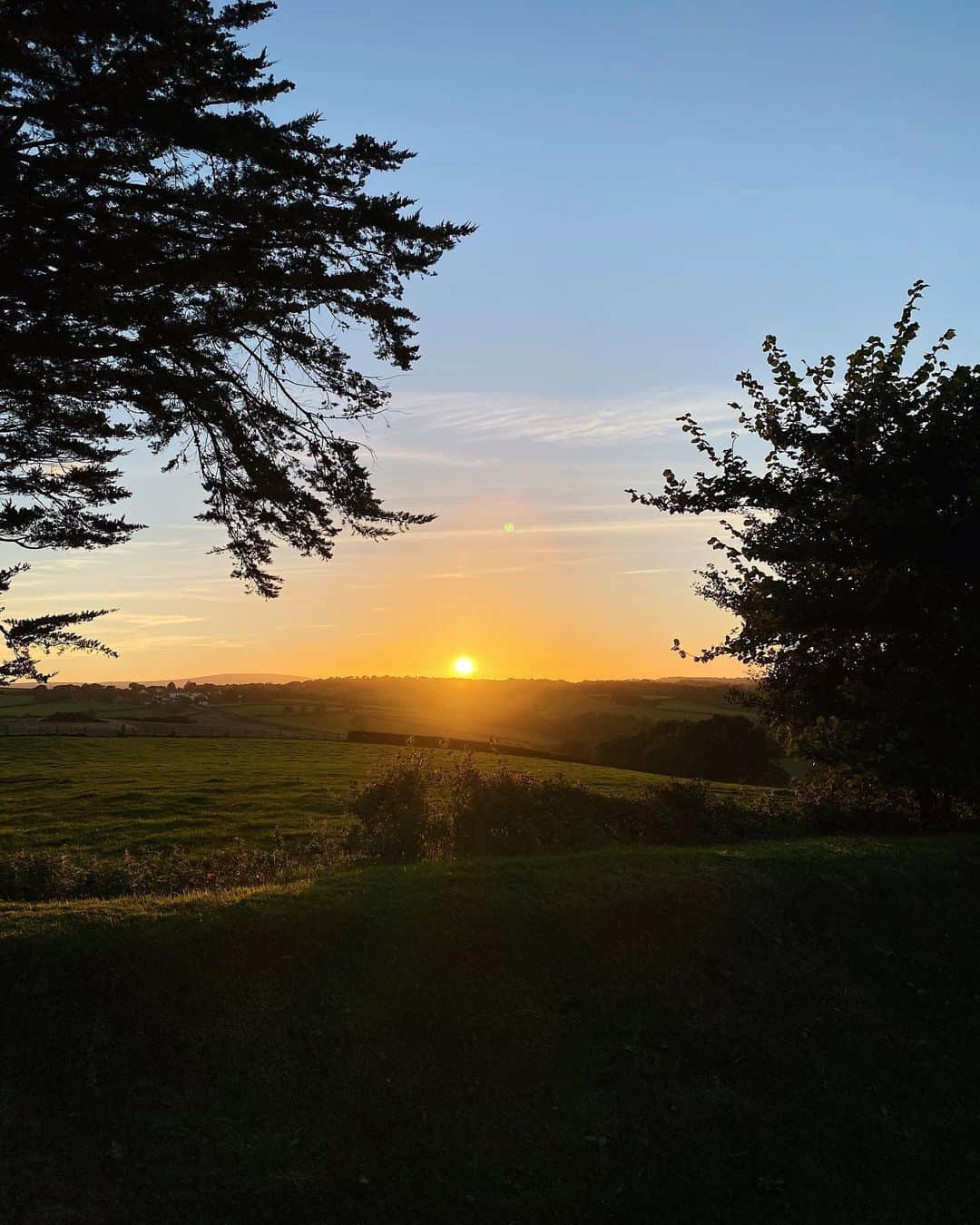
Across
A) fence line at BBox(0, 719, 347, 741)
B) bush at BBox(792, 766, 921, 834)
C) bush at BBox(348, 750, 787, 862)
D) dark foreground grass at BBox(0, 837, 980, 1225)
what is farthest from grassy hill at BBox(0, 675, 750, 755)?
dark foreground grass at BBox(0, 837, 980, 1225)

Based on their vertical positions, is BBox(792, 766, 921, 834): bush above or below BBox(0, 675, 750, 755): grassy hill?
above

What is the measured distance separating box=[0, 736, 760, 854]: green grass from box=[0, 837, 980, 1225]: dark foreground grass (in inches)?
474

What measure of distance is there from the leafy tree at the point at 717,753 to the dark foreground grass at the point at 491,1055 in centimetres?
4137

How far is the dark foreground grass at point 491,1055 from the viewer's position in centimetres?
772

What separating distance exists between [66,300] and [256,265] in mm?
2594

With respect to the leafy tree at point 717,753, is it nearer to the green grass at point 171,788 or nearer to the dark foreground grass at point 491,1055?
the green grass at point 171,788

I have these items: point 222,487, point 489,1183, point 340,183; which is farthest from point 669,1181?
point 340,183

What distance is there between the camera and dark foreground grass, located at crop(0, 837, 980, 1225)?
7719 mm

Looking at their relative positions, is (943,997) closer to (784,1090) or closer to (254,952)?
(784,1090)

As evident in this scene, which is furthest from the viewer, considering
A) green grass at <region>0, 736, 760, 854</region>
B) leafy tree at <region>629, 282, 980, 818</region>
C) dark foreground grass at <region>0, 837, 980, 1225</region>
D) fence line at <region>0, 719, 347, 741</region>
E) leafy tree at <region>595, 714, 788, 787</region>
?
fence line at <region>0, 719, 347, 741</region>

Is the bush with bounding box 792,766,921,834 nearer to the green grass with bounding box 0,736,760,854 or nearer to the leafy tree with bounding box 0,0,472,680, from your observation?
the green grass with bounding box 0,736,760,854

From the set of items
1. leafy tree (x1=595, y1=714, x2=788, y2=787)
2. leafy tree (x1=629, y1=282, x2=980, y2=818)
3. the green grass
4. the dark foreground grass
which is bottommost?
leafy tree (x1=595, y1=714, x2=788, y2=787)

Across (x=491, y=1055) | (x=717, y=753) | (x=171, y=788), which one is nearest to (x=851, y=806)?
(x=491, y=1055)

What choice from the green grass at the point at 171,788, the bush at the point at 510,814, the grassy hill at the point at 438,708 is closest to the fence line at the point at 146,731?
the grassy hill at the point at 438,708
